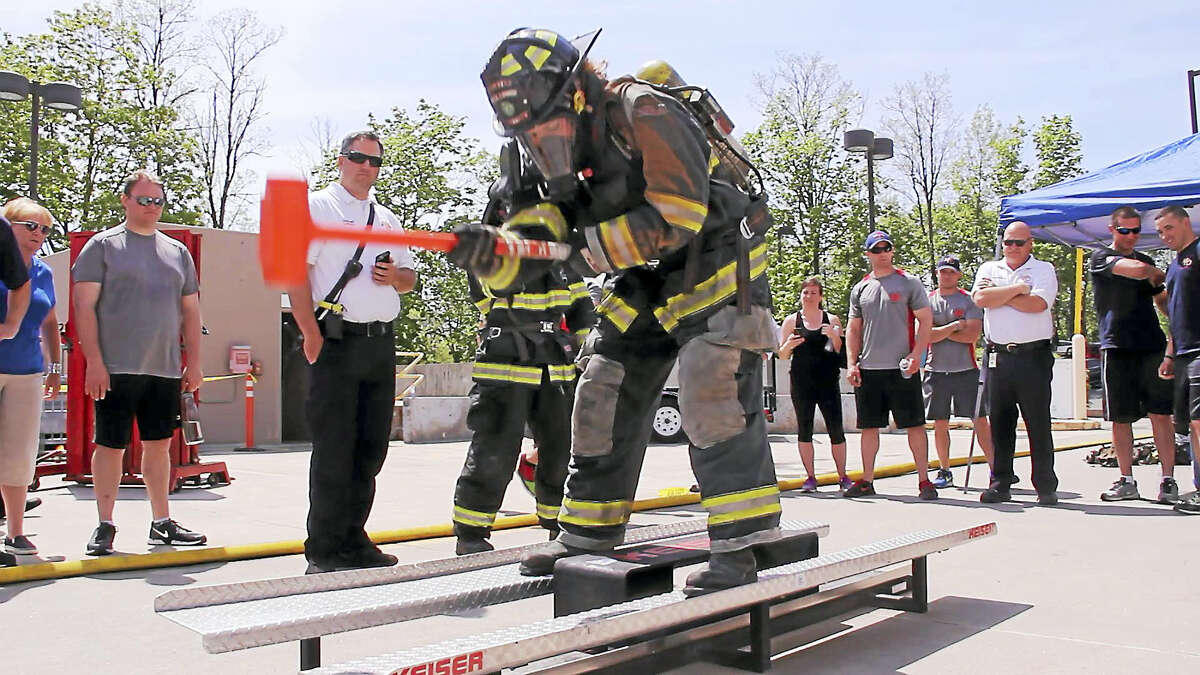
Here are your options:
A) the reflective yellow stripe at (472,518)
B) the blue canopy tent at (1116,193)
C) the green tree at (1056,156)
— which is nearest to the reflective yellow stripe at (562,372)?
the reflective yellow stripe at (472,518)

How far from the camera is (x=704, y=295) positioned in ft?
11.6

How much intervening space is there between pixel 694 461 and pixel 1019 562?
8.21ft

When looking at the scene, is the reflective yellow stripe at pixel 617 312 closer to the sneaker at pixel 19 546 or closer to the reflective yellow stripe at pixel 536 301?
the reflective yellow stripe at pixel 536 301

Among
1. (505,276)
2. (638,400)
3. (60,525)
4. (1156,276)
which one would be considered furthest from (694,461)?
(1156,276)

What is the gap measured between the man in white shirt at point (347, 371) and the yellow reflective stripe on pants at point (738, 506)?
1.88 metres

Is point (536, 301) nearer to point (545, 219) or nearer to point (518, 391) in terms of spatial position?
point (518, 391)

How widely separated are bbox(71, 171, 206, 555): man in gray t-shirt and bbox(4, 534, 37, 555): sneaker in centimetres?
30

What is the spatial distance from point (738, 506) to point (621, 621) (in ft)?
2.69

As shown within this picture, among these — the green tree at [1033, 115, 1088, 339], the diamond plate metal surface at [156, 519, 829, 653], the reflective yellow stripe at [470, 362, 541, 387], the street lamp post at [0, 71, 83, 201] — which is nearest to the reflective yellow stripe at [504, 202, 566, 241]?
the diamond plate metal surface at [156, 519, 829, 653]

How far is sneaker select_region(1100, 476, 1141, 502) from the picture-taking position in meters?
7.32

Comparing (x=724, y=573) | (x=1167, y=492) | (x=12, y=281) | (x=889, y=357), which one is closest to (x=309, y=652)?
(x=724, y=573)

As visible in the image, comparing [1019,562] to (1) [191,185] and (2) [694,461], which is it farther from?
(1) [191,185]

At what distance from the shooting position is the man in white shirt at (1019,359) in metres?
7.39

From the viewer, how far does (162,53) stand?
29.7 metres
